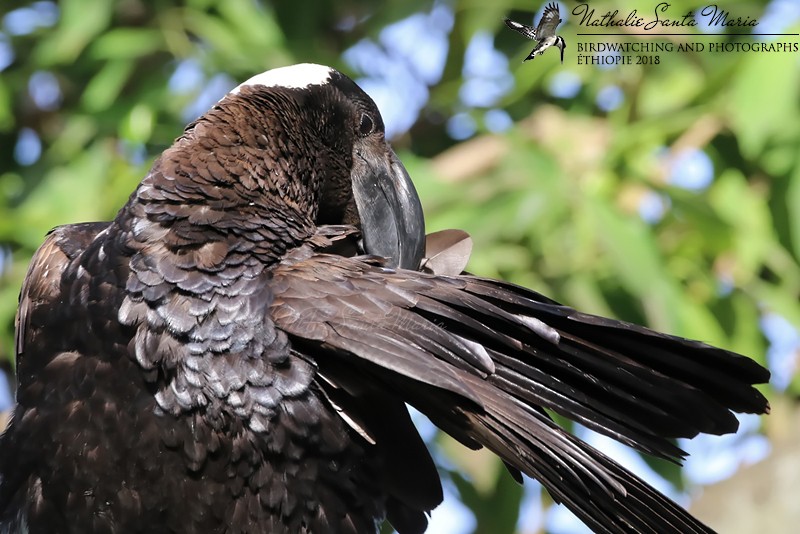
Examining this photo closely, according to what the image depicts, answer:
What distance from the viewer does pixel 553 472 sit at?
7.25 ft

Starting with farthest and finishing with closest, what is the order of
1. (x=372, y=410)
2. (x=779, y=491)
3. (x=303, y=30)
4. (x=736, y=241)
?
(x=303, y=30) < (x=779, y=491) < (x=736, y=241) < (x=372, y=410)

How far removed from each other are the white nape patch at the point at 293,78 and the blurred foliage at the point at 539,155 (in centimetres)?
100

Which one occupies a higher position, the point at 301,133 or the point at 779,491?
the point at 301,133

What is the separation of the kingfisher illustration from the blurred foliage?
1.9 inches

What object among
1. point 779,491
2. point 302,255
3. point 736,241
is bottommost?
point 779,491

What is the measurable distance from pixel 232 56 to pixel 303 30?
48cm

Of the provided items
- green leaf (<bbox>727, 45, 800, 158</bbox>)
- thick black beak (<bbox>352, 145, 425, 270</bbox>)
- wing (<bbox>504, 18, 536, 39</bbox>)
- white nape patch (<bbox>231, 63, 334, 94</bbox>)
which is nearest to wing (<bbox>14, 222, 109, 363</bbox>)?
white nape patch (<bbox>231, 63, 334, 94</bbox>)

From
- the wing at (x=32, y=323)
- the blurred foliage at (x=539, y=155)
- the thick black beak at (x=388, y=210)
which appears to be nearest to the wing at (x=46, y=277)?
the wing at (x=32, y=323)

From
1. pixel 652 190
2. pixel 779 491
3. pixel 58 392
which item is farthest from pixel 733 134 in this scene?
pixel 58 392

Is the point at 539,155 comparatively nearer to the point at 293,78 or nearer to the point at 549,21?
the point at 549,21

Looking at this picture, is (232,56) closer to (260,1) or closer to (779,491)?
(260,1)

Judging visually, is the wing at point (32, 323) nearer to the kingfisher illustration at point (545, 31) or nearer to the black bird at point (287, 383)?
the black bird at point (287, 383)

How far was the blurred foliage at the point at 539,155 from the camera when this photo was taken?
148 inches

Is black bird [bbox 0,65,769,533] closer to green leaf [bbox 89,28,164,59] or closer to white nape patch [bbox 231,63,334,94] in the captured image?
white nape patch [bbox 231,63,334,94]
